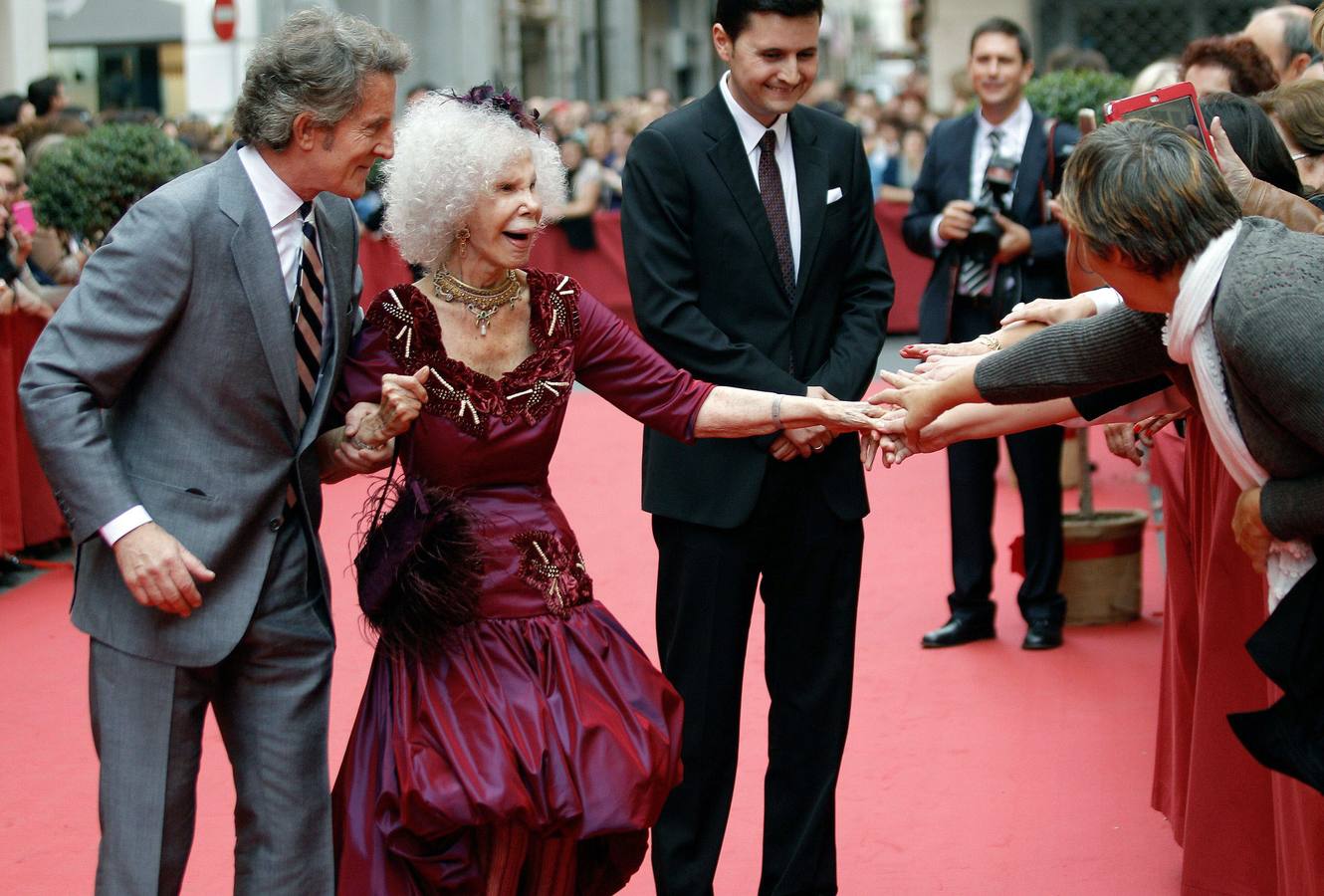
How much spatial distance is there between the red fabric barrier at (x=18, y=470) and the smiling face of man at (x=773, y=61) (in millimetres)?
4348

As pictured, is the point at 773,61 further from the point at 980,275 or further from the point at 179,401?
the point at 980,275

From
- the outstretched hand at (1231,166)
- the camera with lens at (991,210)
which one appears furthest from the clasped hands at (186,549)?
the camera with lens at (991,210)

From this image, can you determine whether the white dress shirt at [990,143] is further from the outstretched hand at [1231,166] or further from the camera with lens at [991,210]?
the outstretched hand at [1231,166]

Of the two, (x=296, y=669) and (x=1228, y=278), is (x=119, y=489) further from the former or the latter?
(x=1228, y=278)

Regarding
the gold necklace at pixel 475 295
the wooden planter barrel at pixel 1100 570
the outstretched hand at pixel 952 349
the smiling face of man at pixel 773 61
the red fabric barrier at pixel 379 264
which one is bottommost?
the wooden planter barrel at pixel 1100 570

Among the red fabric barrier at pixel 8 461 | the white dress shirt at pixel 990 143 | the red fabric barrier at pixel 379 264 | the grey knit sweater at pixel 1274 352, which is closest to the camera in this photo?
the grey knit sweater at pixel 1274 352

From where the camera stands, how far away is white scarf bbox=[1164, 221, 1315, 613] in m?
2.67

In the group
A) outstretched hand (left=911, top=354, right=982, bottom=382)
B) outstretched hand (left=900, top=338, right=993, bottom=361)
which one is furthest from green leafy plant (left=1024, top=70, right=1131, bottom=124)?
outstretched hand (left=911, top=354, right=982, bottom=382)

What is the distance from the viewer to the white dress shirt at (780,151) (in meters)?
3.80

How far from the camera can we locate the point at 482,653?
3115 millimetres

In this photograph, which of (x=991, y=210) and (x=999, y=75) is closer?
(x=991, y=210)

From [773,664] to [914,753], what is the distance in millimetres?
1300

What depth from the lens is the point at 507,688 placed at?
10.1ft

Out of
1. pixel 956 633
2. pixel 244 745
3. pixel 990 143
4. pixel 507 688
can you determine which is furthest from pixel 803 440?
pixel 990 143
